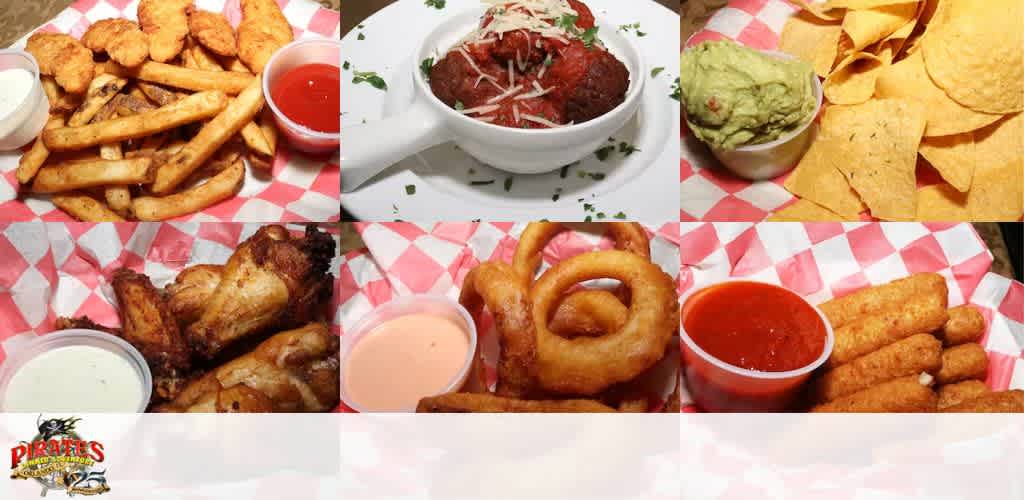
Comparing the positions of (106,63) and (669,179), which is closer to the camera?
(669,179)

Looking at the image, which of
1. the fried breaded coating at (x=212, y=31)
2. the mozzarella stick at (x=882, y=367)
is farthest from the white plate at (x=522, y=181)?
the mozzarella stick at (x=882, y=367)

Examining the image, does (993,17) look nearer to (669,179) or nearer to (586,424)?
(669,179)

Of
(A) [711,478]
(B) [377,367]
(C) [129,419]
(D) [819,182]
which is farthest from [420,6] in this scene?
(A) [711,478]

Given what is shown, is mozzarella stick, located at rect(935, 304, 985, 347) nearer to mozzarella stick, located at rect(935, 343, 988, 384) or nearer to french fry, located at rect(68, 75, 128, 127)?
mozzarella stick, located at rect(935, 343, 988, 384)

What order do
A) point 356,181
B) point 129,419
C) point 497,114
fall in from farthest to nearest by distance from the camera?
point 129,419
point 356,181
point 497,114

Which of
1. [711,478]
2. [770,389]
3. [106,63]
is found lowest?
[711,478]

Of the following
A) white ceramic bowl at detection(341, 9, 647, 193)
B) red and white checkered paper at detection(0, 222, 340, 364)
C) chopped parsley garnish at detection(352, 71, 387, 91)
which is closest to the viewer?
white ceramic bowl at detection(341, 9, 647, 193)

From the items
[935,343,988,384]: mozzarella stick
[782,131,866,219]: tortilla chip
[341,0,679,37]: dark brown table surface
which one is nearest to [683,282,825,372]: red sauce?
[782,131,866,219]: tortilla chip
